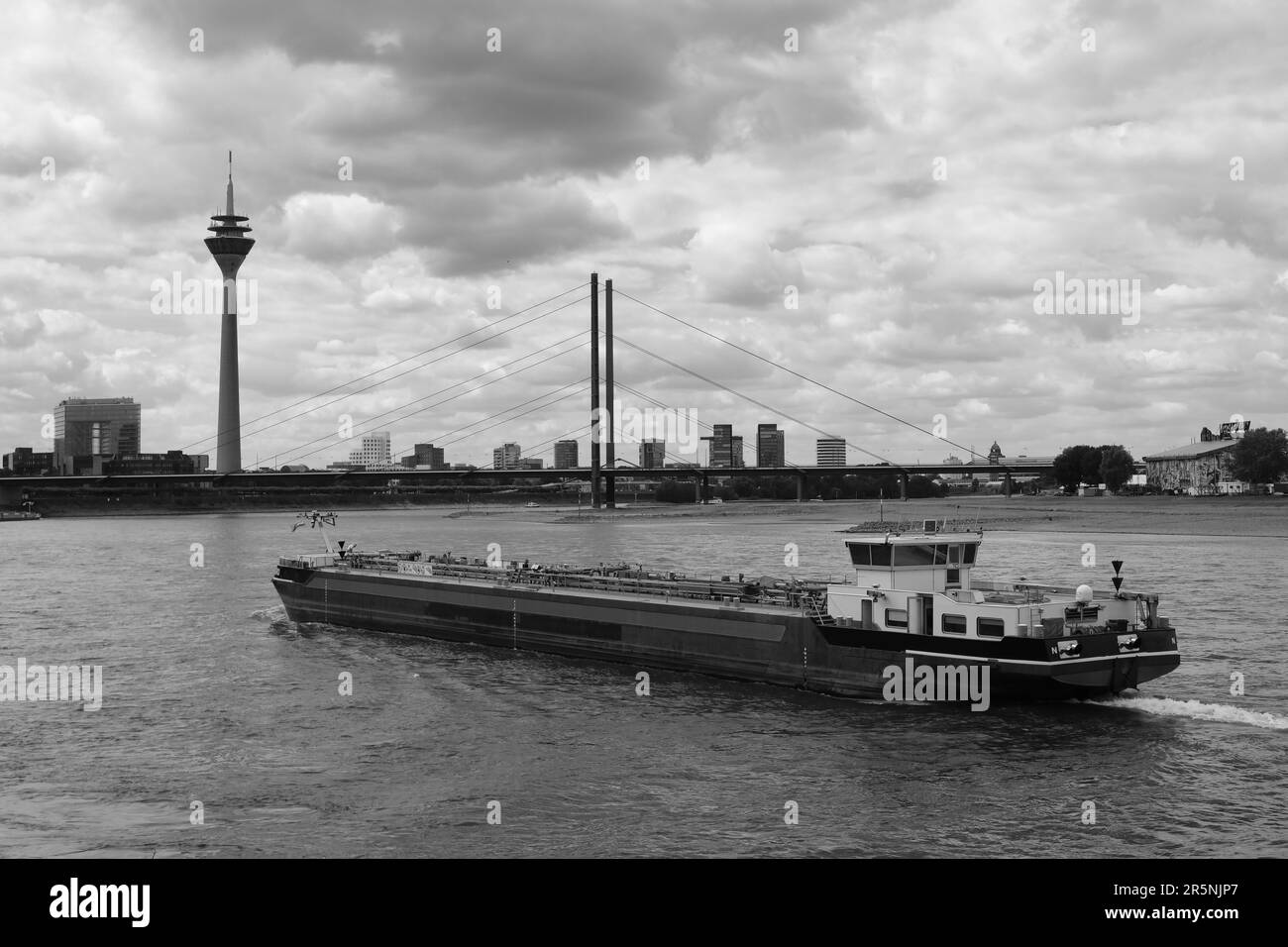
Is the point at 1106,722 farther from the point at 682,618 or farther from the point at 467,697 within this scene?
the point at 467,697

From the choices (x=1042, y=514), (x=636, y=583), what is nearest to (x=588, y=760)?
(x=636, y=583)

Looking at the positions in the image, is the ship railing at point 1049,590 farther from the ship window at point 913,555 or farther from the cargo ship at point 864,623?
the ship window at point 913,555

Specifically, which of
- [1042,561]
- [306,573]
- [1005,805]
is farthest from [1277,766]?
[1042,561]

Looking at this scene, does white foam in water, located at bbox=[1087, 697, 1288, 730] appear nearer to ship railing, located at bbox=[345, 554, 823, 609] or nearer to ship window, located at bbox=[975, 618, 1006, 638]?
ship window, located at bbox=[975, 618, 1006, 638]

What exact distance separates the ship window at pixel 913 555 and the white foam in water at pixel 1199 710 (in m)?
5.91

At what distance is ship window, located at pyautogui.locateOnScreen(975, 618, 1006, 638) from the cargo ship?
0.03 meters

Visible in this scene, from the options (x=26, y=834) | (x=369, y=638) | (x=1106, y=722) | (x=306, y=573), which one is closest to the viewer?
(x=26, y=834)

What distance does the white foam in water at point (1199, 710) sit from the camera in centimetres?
2712

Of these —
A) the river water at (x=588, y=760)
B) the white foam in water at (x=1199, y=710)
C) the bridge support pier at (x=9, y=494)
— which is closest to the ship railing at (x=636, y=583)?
the river water at (x=588, y=760)

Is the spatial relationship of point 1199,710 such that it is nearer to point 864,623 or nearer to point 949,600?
point 949,600

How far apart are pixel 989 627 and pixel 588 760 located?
11371 millimetres

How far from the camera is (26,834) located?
20.3 metres
